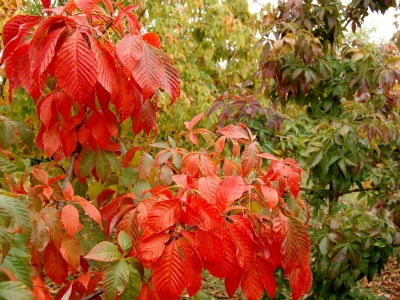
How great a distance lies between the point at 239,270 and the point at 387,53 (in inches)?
90.1

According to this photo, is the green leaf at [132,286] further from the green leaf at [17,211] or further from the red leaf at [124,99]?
the red leaf at [124,99]

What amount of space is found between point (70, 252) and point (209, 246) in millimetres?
460

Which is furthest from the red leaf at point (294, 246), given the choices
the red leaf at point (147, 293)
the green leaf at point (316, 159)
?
the green leaf at point (316, 159)

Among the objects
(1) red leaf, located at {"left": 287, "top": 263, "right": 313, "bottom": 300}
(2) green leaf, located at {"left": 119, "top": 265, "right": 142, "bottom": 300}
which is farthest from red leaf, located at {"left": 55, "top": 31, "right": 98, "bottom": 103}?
(1) red leaf, located at {"left": 287, "top": 263, "right": 313, "bottom": 300}

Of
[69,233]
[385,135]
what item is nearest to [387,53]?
[385,135]

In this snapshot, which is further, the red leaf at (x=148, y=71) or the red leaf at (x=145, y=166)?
the red leaf at (x=145, y=166)

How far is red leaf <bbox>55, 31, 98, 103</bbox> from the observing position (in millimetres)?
1052

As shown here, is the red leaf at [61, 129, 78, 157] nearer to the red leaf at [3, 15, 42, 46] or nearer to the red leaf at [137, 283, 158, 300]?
the red leaf at [3, 15, 42, 46]

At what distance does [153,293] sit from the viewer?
3.90 feet

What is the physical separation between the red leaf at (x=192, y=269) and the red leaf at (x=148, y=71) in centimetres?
41

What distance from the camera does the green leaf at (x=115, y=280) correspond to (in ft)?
3.36

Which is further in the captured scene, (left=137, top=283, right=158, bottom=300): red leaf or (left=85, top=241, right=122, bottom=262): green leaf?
(left=137, top=283, right=158, bottom=300): red leaf

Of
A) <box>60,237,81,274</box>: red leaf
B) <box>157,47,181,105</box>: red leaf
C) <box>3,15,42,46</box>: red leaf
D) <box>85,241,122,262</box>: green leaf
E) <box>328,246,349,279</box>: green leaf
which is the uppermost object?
<box>3,15,42,46</box>: red leaf

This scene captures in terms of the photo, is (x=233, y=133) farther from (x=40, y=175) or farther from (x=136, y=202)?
(x=40, y=175)
